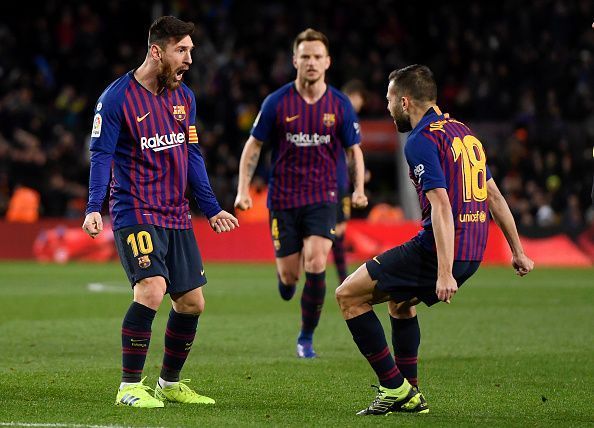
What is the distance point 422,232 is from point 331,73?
1977cm

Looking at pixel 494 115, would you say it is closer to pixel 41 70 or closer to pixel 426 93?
pixel 41 70

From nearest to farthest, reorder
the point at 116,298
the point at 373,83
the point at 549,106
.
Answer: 1. the point at 116,298
2. the point at 549,106
3. the point at 373,83

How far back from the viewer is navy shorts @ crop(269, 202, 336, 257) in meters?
9.33

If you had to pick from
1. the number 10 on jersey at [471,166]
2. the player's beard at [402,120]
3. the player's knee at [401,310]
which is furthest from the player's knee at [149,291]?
the number 10 on jersey at [471,166]

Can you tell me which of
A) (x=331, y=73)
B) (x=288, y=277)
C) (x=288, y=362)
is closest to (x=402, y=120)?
(x=288, y=362)

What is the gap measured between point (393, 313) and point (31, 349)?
149 inches

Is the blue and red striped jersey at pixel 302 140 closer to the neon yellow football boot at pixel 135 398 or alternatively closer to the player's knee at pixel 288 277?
the player's knee at pixel 288 277

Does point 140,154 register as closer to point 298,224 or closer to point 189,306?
point 189,306

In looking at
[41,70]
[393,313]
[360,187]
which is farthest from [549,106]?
[393,313]

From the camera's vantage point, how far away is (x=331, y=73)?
84.6 ft

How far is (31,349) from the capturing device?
30.4 feet

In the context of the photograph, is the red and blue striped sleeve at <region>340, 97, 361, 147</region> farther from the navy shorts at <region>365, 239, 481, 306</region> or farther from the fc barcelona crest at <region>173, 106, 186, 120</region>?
the navy shorts at <region>365, 239, 481, 306</region>

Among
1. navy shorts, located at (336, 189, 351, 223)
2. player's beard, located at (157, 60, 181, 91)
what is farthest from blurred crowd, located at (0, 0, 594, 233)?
player's beard, located at (157, 60, 181, 91)

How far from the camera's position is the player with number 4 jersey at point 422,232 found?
619 cm
